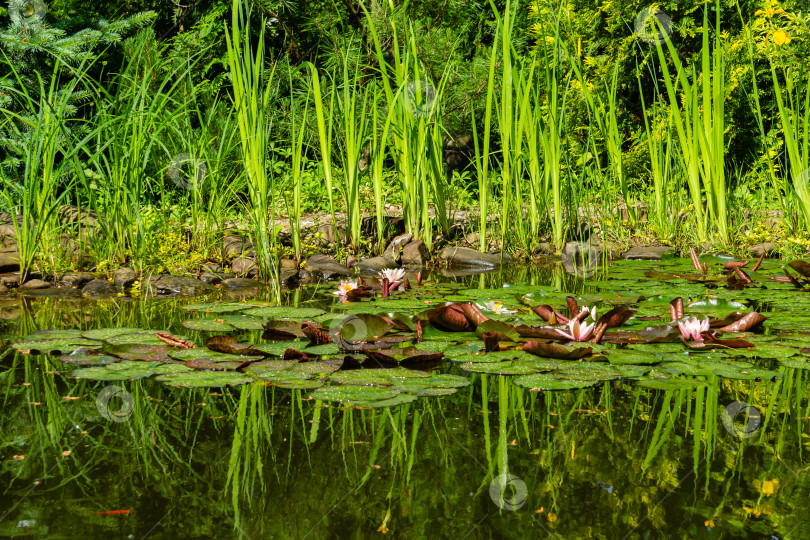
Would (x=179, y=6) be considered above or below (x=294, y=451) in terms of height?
above

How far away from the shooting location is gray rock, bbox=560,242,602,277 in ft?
11.8

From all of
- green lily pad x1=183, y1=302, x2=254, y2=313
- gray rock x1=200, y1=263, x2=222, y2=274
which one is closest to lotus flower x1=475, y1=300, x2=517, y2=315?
green lily pad x1=183, y1=302, x2=254, y2=313

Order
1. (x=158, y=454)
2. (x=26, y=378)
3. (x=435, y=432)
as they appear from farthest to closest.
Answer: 1. (x=26, y=378)
2. (x=435, y=432)
3. (x=158, y=454)

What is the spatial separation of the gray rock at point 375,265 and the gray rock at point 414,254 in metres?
→ 0.11

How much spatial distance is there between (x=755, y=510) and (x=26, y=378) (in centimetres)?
159

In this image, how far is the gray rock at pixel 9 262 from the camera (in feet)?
10.7

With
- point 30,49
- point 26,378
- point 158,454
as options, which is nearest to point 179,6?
point 30,49

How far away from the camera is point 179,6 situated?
6.57m

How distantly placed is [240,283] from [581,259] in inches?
75.1

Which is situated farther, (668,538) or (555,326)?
(555,326)

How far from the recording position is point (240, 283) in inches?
131

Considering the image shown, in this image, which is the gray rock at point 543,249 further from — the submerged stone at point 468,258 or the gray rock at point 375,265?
the gray rock at point 375,265

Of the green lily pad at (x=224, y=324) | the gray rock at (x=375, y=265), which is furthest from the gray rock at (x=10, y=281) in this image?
the gray rock at (x=375, y=265)

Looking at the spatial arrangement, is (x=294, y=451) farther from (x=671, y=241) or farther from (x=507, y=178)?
(x=671, y=241)
